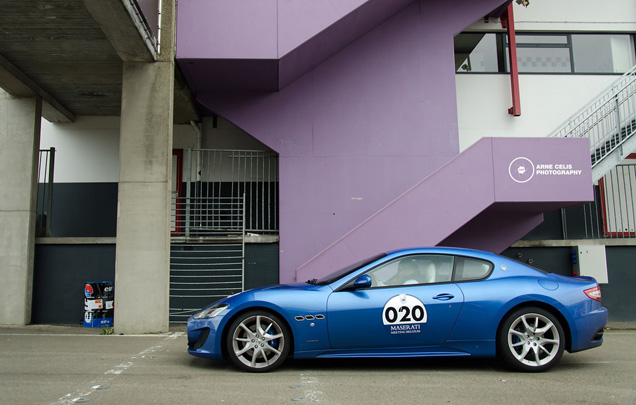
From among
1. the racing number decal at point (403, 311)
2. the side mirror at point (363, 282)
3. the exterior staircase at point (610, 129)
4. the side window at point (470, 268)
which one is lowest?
the racing number decal at point (403, 311)

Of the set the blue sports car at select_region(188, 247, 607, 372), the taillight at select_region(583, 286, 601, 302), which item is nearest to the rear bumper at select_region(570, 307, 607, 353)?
the blue sports car at select_region(188, 247, 607, 372)

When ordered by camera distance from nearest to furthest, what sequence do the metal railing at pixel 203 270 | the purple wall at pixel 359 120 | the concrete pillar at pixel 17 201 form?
the concrete pillar at pixel 17 201, the metal railing at pixel 203 270, the purple wall at pixel 359 120

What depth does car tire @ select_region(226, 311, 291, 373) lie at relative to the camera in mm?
5309

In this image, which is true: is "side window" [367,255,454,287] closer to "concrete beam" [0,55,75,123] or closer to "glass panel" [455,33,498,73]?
"concrete beam" [0,55,75,123]

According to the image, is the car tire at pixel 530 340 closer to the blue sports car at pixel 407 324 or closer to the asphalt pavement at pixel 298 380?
the blue sports car at pixel 407 324

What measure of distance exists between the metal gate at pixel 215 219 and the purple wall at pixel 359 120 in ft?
2.68

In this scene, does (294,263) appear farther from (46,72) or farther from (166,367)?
(46,72)

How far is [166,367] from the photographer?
5.66 meters

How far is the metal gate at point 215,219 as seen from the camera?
33.1 feet

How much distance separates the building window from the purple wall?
1.56 m

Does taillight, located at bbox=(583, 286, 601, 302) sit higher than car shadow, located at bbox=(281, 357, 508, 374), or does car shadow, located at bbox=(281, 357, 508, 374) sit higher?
taillight, located at bbox=(583, 286, 601, 302)

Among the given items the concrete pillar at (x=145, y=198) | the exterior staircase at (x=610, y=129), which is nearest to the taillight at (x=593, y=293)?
the exterior staircase at (x=610, y=129)

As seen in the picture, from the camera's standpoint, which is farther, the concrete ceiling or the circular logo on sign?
the circular logo on sign

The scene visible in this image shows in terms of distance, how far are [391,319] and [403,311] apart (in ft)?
0.48
